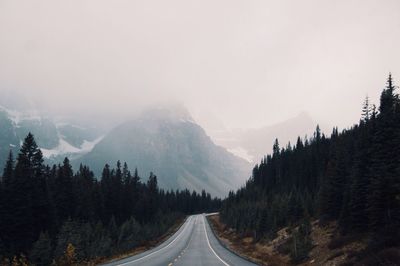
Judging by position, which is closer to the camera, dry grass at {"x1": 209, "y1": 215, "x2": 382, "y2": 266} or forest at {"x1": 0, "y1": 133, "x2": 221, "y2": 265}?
dry grass at {"x1": 209, "y1": 215, "x2": 382, "y2": 266}

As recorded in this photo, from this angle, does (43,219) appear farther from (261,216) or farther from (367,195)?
(367,195)

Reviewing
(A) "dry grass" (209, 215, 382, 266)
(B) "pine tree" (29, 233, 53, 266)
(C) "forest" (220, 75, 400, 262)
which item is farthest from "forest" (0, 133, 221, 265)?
(C) "forest" (220, 75, 400, 262)

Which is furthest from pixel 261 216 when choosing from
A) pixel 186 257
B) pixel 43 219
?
pixel 43 219

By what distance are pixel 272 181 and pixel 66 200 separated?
78.9m

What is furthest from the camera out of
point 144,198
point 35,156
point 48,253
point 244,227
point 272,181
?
point 272,181

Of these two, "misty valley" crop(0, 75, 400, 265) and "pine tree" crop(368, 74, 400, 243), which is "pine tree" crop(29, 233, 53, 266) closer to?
"misty valley" crop(0, 75, 400, 265)

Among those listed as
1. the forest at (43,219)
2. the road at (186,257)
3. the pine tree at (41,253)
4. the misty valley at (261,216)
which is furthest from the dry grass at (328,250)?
the pine tree at (41,253)

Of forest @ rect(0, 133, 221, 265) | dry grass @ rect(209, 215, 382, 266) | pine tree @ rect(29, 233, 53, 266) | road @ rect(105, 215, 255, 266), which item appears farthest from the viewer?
forest @ rect(0, 133, 221, 265)

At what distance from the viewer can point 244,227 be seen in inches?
2781

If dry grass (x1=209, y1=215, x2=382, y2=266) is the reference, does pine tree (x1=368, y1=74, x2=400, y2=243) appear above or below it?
above

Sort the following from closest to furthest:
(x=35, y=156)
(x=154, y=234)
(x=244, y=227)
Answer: (x=35, y=156) < (x=244, y=227) < (x=154, y=234)

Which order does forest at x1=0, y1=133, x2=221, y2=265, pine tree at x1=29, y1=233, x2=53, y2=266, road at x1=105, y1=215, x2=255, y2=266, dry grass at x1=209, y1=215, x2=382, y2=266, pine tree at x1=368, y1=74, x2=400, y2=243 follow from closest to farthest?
dry grass at x1=209, y1=215, x2=382, y2=266 < pine tree at x1=368, y1=74, x2=400, y2=243 < road at x1=105, y1=215, x2=255, y2=266 < pine tree at x1=29, y1=233, x2=53, y2=266 < forest at x1=0, y1=133, x2=221, y2=265

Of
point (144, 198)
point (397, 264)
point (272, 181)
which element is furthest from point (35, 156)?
point (272, 181)

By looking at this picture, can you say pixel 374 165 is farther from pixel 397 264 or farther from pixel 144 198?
pixel 144 198
